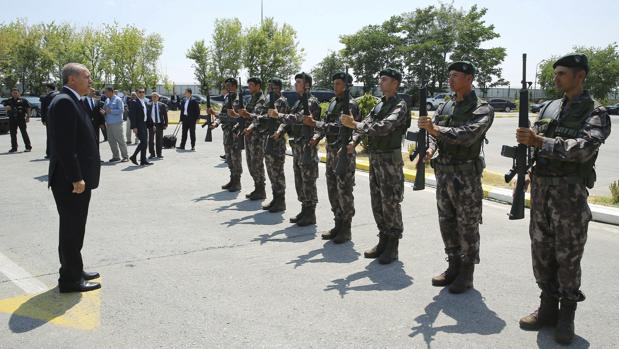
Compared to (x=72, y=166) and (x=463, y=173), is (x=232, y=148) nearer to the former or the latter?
(x=72, y=166)

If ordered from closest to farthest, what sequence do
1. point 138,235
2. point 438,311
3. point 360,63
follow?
point 438,311, point 138,235, point 360,63

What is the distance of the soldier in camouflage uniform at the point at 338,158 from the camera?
5.77 m

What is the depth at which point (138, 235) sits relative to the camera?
6.18 metres

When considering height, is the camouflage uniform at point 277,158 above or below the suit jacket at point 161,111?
below

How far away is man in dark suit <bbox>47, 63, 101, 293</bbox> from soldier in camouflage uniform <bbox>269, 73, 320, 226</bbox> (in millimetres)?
2795

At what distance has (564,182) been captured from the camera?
3.48 meters

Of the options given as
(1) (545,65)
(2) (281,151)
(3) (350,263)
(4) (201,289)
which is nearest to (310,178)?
(2) (281,151)

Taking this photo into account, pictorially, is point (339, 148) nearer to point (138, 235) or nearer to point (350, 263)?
point (350, 263)

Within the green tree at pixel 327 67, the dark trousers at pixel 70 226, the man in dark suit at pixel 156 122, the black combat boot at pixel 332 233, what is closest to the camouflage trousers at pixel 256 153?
the black combat boot at pixel 332 233

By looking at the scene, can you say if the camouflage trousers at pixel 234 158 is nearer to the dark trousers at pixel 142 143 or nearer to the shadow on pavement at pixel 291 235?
the shadow on pavement at pixel 291 235

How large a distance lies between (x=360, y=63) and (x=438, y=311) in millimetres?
63503

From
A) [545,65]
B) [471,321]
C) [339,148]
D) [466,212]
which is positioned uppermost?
[545,65]

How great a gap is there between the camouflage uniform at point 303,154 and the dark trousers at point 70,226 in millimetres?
2969

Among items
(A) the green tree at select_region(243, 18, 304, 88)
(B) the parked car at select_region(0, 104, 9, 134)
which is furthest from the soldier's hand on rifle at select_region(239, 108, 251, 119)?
(A) the green tree at select_region(243, 18, 304, 88)
